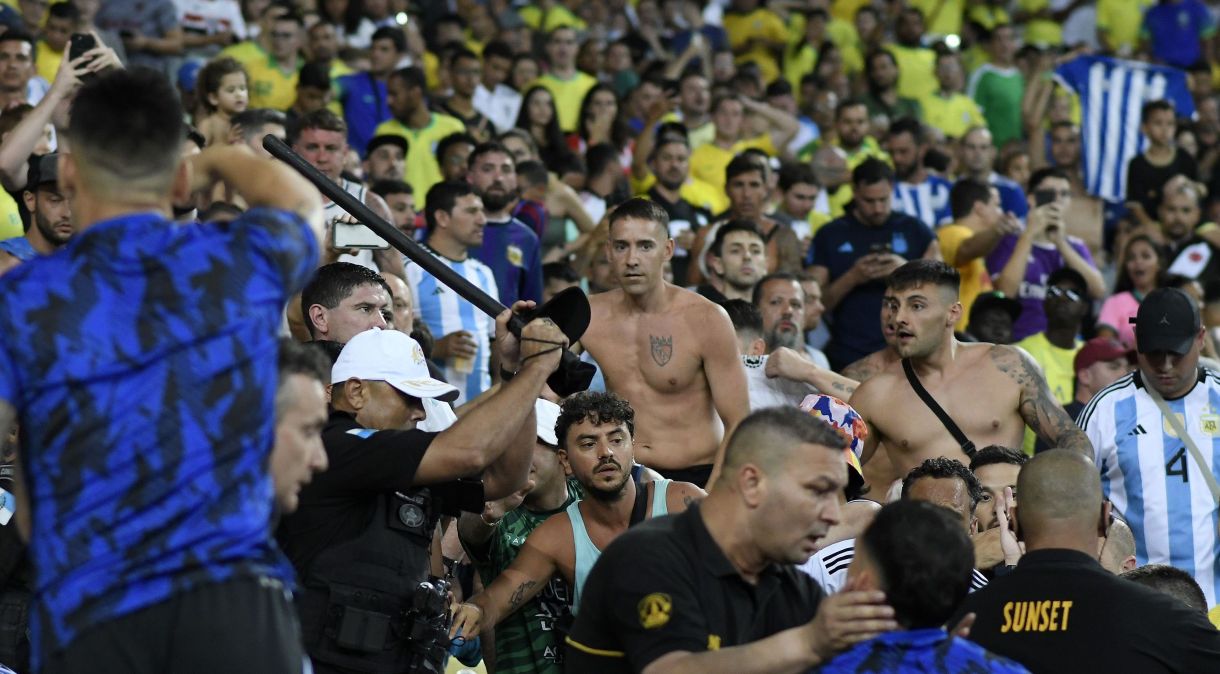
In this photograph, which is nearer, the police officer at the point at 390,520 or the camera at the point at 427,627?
the police officer at the point at 390,520

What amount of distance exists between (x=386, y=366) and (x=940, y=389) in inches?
157

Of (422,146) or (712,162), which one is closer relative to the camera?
(422,146)

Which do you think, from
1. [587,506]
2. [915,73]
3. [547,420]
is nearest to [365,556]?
[587,506]

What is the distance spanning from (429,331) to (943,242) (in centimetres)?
470

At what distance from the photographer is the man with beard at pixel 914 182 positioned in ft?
48.0

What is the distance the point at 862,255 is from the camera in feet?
39.9

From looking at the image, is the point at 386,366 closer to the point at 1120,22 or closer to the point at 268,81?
the point at 268,81

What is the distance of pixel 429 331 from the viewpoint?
946cm

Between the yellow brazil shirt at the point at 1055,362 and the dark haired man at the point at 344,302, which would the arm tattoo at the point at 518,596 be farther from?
the yellow brazil shirt at the point at 1055,362

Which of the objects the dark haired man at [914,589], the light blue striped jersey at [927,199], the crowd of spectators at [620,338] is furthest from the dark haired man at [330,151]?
the light blue striped jersey at [927,199]

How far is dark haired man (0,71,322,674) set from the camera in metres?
3.52

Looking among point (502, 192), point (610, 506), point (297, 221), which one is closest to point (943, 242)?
point (502, 192)

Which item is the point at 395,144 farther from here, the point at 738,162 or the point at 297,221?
the point at 297,221

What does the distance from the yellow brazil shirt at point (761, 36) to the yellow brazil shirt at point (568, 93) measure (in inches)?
144
